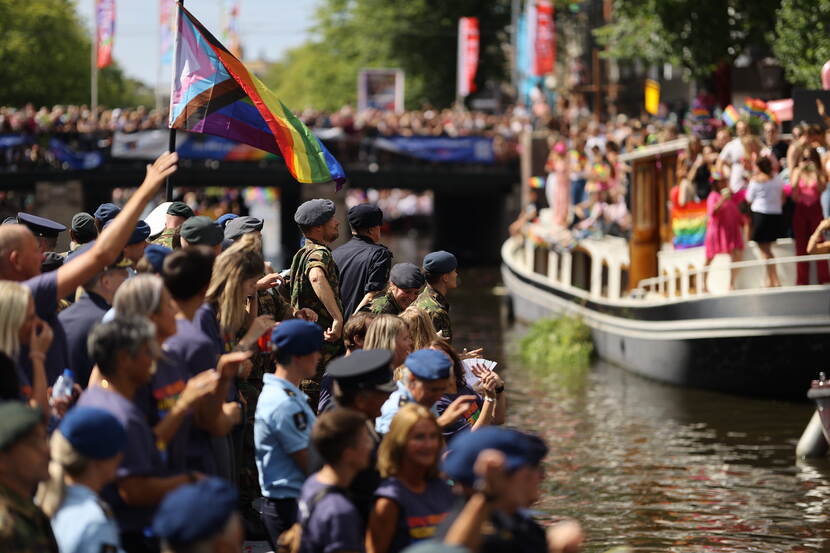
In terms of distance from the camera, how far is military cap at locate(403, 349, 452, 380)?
6.56 m

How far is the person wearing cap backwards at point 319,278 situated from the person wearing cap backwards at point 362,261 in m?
0.30

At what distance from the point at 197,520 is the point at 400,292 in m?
4.93

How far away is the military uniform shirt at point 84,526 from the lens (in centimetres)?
475

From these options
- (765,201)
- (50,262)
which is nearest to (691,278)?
(765,201)

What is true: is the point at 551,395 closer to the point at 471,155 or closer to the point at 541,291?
the point at 541,291

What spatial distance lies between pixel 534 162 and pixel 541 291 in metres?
15.4

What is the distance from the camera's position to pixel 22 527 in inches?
186

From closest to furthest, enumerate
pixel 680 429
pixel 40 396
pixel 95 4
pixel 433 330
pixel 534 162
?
1. pixel 40 396
2. pixel 433 330
3. pixel 680 429
4. pixel 534 162
5. pixel 95 4

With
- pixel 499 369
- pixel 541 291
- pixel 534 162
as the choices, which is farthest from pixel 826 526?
pixel 534 162

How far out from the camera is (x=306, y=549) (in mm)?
5379

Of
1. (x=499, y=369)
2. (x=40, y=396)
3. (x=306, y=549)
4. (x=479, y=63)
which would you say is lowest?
(x=499, y=369)

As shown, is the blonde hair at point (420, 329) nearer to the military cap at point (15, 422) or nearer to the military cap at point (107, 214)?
the military cap at point (107, 214)

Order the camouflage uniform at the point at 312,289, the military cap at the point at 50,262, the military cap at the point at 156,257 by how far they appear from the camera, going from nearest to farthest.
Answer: the military cap at the point at 156,257
the military cap at the point at 50,262
the camouflage uniform at the point at 312,289

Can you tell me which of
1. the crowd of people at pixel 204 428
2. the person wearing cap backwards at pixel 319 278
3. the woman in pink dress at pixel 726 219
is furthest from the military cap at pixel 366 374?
the woman in pink dress at pixel 726 219
